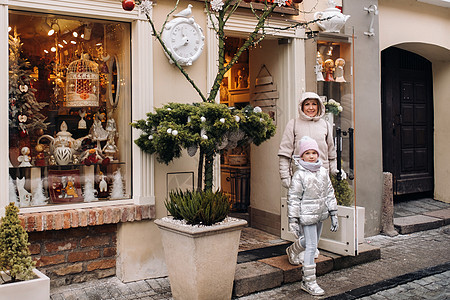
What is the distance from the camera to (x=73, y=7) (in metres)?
5.17

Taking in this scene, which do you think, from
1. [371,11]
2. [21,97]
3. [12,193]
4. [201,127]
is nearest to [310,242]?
[201,127]

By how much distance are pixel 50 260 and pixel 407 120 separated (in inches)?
273

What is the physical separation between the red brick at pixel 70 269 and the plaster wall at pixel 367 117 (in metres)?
4.05

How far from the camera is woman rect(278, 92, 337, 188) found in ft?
19.1

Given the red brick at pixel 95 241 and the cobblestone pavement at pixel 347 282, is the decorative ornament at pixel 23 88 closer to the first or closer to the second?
the red brick at pixel 95 241

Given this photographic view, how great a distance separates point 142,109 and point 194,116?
1.03 metres

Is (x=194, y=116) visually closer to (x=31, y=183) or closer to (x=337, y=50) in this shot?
(x=31, y=183)

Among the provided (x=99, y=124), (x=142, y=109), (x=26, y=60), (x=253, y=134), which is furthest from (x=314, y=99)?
(x=26, y=60)

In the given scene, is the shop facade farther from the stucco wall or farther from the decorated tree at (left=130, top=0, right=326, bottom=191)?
the stucco wall

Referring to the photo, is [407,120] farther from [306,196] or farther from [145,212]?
[145,212]

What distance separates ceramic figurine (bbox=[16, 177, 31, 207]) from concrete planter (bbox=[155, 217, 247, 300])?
52.4 inches

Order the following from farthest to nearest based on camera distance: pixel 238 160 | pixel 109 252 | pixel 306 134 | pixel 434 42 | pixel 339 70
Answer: pixel 434 42
pixel 238 160
pixel 339 70
pixel 306 134
pixel 109 252

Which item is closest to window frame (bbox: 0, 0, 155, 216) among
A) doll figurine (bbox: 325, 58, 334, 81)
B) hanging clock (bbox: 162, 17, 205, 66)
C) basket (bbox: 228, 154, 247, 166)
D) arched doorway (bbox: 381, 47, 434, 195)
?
hanging clock (bbox: 162, 17, 205, 66)

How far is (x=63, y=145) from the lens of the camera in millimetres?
5426
